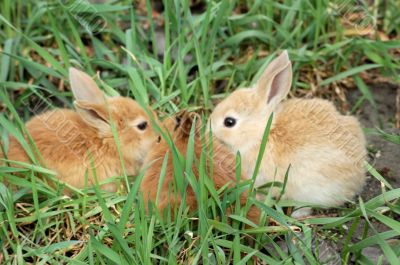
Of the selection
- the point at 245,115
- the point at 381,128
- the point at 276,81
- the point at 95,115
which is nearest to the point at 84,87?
the point at 95,115

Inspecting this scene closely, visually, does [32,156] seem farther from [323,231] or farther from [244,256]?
[323,231]

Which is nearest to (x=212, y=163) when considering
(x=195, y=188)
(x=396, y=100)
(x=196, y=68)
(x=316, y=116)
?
(x=195, y=188)

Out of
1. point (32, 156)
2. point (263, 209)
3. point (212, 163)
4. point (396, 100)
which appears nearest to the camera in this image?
point (263, 209)

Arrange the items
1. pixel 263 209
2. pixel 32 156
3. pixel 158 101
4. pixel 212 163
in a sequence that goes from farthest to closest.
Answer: pixel 158 101, pixel 32 156, pixel 212 163, pixel 263 209

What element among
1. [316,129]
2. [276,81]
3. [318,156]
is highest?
[276,81]

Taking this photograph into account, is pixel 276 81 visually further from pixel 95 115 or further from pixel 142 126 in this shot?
pixel 95 115

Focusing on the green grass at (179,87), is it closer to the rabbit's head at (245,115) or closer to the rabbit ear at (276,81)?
the rabbit's head at (245,115)
